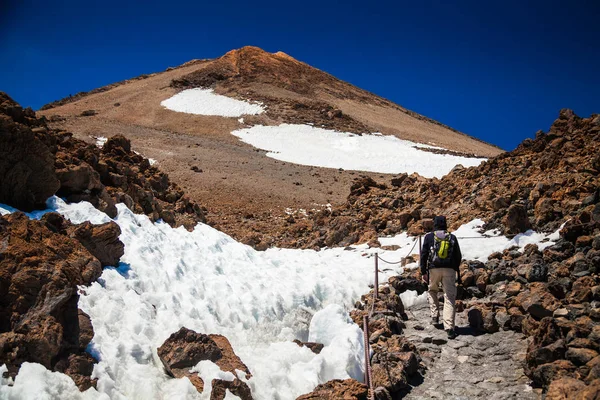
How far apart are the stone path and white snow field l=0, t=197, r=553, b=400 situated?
41.3 inches

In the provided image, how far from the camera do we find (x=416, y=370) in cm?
655

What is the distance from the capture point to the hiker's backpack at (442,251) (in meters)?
7.64

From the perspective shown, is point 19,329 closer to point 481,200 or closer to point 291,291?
point 291,291

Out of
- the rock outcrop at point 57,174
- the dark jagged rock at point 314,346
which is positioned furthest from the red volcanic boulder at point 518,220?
the rock outcrop at point 57,174

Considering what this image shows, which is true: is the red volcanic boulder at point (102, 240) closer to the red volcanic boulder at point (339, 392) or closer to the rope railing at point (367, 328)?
the red volcanic boulder at point (339, 392)

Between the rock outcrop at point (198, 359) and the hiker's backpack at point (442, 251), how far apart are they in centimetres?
351

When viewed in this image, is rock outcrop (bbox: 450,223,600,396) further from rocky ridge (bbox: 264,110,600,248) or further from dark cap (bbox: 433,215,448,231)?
dark cap (bbox: 433,215,448,231)

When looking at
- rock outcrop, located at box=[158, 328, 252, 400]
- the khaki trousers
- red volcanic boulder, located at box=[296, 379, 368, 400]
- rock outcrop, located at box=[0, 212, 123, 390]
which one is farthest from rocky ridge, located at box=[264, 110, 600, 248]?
rock outcrop, located at box=[0, 212, 123, 390]

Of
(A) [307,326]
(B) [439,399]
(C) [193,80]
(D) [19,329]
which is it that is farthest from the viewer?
Result: (C) [193,80]

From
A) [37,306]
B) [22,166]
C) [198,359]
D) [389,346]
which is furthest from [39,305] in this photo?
[389,346]

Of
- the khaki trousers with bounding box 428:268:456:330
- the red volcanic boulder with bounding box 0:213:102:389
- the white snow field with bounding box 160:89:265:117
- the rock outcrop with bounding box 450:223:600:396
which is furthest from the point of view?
the white snow field with bounding box 160:89:265:117

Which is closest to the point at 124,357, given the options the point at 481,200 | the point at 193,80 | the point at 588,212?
the point at 588,212

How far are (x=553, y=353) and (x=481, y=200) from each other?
7.46 metres

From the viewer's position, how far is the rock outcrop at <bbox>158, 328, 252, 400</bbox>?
5309mm
